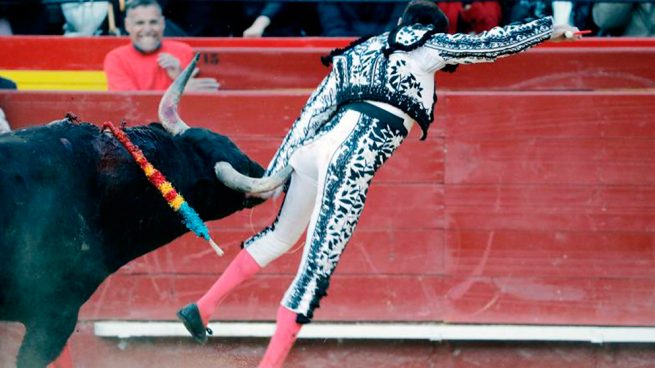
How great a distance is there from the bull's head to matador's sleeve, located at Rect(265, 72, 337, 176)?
145 millimetres

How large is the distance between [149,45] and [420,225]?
1.40 meters

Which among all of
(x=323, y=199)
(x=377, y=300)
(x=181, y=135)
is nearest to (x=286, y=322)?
Answer: (x=323, y=199)

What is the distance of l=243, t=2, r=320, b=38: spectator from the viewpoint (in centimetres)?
669

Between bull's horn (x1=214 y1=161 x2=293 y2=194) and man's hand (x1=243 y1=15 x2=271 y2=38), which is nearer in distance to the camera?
bull's horn (x1=214 y1=161 x2=293 y2=194)

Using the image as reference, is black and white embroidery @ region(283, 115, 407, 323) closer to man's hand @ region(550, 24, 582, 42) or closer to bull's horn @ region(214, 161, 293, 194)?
bull's horn @ region(214, 161, 293, 194)

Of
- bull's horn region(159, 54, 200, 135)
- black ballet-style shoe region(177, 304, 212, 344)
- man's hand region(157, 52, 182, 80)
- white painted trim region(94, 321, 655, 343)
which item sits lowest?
white painted trim region(94, 321, 655, 343)

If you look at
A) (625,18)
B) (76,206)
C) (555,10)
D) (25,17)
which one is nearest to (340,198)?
(76,206)

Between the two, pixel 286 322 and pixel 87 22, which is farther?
pixel 87 22

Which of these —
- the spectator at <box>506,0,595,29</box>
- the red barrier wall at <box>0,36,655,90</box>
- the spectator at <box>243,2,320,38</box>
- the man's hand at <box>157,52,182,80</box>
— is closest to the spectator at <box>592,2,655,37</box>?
the spectator at <box>506,0,595,29</box>

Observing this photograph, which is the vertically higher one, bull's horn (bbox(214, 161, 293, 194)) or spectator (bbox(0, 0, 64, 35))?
bull's horn (bbox(214, 161, 293, 194))

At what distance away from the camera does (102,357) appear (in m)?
6.09

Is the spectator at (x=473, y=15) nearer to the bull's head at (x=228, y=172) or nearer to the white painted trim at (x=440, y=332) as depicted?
the white painted trim at (x=440, y=332)

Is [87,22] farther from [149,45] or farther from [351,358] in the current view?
[351,358]

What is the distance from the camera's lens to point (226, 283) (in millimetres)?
4949
